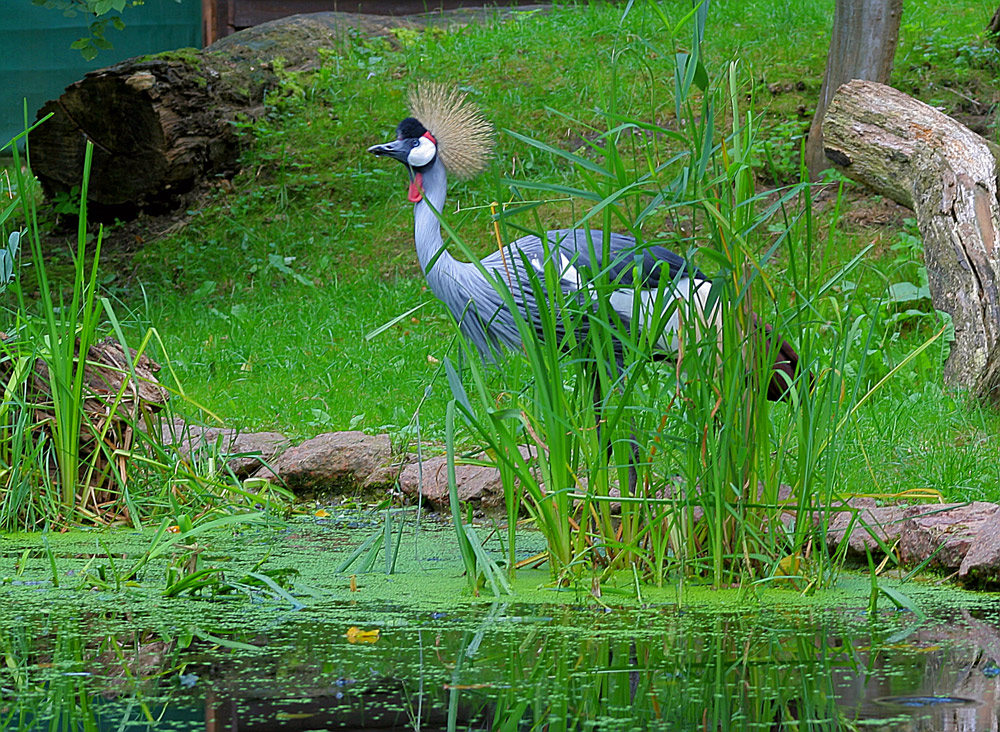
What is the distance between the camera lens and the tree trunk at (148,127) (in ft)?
27.9

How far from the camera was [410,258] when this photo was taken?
27.2 feet

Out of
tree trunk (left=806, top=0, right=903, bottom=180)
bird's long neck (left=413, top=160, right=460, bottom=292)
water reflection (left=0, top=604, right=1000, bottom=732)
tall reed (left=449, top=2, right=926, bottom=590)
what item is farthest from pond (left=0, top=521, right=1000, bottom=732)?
tree trunk (left=806, top=0, right=903, bottom=180)

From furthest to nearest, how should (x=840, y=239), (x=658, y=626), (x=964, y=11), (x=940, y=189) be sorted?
(x=964, y=11) → (x=840, y=239) → (x=940, y=189) → (x=658, y=626)

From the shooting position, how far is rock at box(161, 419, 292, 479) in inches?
159

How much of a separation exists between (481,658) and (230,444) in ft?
7.19

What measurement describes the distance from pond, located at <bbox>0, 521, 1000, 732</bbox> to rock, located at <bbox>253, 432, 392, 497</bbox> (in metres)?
1.17

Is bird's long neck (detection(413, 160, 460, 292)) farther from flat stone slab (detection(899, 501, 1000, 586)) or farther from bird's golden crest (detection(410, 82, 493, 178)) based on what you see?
flat stone slab (detection(899, 501, 1000, 586))

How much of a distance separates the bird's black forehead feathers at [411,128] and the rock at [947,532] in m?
2.28

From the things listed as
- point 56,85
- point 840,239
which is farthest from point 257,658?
point 56,85

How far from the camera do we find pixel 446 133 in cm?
450

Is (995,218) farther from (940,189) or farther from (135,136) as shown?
(135,136)

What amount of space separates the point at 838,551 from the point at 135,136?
6.94 m

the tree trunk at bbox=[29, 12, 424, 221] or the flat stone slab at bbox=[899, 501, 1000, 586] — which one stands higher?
the tree trunk at bbox=[29, 12, 424, 221]

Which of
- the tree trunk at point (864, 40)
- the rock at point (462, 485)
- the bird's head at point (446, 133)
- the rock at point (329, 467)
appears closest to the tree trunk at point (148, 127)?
the tree trunk at point (864, 40)
